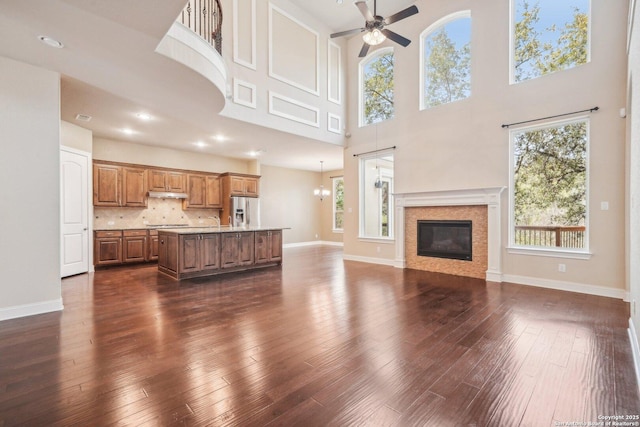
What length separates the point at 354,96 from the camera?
24.3 feet

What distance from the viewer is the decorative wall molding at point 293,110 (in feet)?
19.2

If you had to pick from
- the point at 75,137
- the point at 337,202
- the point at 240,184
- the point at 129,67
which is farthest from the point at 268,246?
the point at 337,202

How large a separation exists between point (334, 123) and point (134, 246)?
567cm

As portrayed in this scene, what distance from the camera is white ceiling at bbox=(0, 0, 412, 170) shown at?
100 inches

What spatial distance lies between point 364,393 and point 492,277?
4.22 meters

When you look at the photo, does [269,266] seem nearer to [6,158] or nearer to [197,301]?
[197,301]

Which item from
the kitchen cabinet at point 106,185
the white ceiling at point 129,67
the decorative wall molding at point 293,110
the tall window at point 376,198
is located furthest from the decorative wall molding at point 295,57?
the kitchen cabinet at point 106,185

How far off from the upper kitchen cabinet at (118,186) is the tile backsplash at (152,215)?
343 mm

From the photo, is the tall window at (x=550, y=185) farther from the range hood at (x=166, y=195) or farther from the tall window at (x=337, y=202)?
the range hood at (x=166, y=195)

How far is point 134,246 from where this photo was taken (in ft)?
22.4

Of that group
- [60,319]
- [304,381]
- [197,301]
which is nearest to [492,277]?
[304,381]

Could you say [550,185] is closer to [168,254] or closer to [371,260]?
[371,260]

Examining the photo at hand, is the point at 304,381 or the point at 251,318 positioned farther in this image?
the point at 251,318

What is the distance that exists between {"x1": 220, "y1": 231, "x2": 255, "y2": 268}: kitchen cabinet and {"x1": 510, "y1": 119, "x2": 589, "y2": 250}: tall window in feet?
16.6
